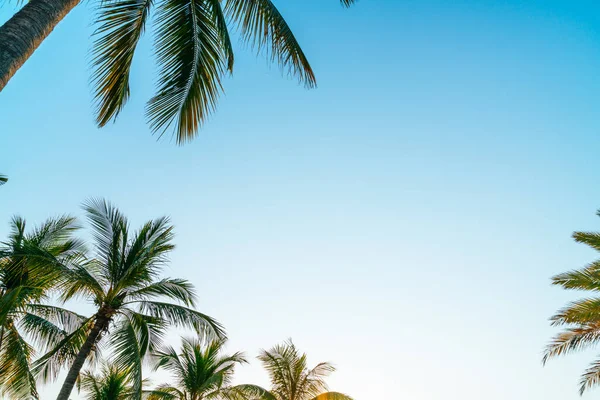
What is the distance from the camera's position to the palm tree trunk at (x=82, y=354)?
40.7ft

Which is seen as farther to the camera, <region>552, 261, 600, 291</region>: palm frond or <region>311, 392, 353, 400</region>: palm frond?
<region>311, 392, 353, 400</region>: palm frond

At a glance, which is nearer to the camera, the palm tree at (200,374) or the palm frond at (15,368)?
the palm frond at (15,368)

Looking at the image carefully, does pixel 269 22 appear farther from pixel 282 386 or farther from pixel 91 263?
pixel 282 386

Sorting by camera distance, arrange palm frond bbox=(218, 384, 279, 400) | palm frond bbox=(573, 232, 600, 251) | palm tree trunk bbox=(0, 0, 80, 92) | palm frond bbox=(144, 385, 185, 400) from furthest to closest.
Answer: palm frond bbox=(218, 384, 279, 400)
palm frond bbox=(144, 385, 185, 400)
palm frond bbox=(573, 232, 600, 251)
palm tree trunk bbox=(0, 0, 80, 92)

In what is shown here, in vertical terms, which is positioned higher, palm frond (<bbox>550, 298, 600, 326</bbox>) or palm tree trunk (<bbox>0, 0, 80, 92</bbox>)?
palm frond (<bbox>550, 298, 600, 326</bbox>)

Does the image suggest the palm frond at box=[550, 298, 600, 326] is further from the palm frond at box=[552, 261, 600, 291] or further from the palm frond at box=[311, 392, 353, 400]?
the palm frond at box=[311, 392, 353, 400]

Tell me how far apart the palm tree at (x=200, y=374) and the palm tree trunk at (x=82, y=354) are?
668 centimetres

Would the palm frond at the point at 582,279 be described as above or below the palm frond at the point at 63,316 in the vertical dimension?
above

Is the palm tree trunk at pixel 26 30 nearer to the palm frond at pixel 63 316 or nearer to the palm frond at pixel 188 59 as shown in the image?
the palm frond at pixel 188 59

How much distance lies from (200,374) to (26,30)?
18.3m

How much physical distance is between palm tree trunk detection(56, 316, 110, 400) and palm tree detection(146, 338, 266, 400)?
21.9ft

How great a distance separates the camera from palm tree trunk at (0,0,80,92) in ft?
13.6

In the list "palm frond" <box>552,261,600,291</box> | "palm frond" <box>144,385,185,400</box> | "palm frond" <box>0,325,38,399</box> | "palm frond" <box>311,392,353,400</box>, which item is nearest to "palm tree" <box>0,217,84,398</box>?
"palm frond" <box>0,325,38,399</box>

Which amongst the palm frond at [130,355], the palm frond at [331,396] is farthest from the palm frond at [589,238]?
the palm frond at [130,355]
